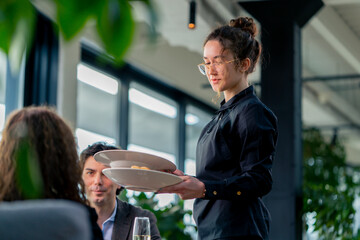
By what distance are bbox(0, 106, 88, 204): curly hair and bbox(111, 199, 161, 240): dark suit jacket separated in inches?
51.1

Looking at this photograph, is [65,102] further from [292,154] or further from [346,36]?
[346,36]

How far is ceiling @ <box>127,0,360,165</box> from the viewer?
6.64 m

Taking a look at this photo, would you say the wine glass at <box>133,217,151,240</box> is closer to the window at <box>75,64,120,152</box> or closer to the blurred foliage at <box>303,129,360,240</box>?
the blurred foliage at <box>303,129,360,240</box>

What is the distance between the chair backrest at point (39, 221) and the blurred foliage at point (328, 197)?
17.7 ft

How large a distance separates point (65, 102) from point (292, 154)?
2095mm

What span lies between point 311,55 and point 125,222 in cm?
739

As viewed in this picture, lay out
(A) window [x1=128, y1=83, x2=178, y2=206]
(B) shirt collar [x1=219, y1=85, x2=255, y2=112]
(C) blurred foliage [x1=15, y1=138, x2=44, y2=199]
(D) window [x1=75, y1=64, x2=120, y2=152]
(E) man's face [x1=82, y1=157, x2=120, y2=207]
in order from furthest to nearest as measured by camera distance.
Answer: (A) window [x1=128, y1=83, x2=178, y2=206]
(D) window [x1=75, y1=64, x2=120, y2=152]
(E) man's face [x1=82, y1=157, x2=120, y2=207]
(B) shirt collar [x1=219, y1=85, x2=255, y2=112]
(C) blurred foliage [x1=15, y1=138, x2=44, y2=199]

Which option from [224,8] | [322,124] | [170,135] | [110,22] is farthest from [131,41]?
[322,124]

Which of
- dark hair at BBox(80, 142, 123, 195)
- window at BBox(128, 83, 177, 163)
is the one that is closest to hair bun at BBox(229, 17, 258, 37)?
dark hair at BBox(80, 142, 123, 195)

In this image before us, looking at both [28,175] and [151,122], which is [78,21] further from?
[151,122]

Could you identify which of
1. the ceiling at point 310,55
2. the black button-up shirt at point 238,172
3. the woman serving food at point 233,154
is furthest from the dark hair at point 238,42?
the ceiling at point 310,55

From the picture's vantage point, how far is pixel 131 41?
705 mm

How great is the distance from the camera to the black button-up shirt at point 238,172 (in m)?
2.20

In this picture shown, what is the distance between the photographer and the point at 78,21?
712 millimetres
